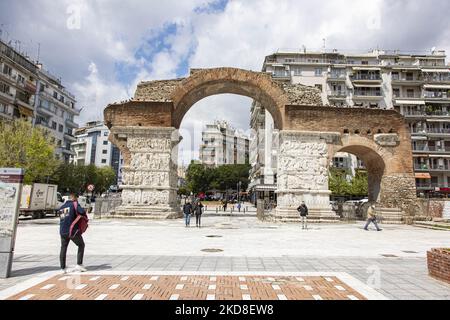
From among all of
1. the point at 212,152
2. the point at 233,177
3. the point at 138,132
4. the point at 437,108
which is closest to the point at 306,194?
the point at 138,132

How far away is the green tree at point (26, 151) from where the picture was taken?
2480cm

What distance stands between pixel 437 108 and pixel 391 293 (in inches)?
2252

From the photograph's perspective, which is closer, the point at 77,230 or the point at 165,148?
the point at 77,230

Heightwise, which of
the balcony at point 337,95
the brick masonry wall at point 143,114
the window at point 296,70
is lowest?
the brick masonry wall at point 143,114

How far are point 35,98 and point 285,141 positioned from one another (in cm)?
4324

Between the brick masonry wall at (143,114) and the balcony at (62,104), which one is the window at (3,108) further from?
the brick masonry wall at (143,114)

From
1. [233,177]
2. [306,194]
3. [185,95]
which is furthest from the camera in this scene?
→ [233,177]

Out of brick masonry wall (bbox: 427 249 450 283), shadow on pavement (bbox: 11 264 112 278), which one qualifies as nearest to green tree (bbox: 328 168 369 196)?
brick masonry wall (bbox: 427 249 450 283)

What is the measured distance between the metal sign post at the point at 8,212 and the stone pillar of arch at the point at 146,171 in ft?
44.5

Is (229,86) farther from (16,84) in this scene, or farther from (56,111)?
(56,111)

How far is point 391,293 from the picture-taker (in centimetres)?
518

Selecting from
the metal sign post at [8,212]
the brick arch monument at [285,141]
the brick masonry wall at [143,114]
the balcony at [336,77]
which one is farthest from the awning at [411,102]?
the metal sign post at [8,212]

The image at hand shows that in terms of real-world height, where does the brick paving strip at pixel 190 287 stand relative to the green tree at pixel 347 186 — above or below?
below

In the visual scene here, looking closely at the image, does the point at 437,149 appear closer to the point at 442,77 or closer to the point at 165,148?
the point at 442,77
